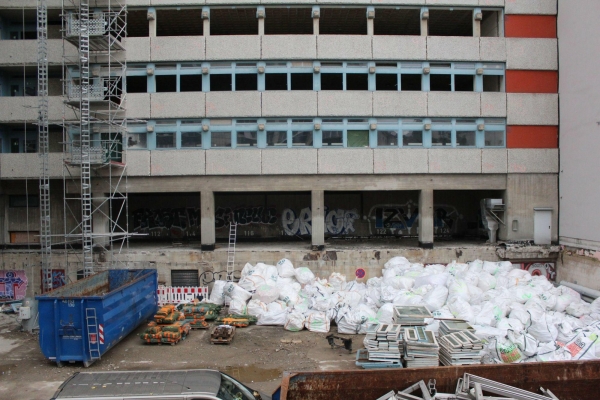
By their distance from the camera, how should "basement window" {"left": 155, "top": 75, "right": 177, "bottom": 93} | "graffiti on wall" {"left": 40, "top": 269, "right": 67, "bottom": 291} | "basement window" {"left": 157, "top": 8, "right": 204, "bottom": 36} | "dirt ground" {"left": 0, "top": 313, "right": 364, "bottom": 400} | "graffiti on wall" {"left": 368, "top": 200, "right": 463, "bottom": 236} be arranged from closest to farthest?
"dirt ground" {"left": 0, "top": 313, "right": 364, "bottom": 400} < "graffiti on wall" {"left": 40, "top": 269, "right": 67, "bottom": 291} < "basement window" {"left": 157, "top": 8, "right": 204, "bottom": 36} < "basement window" {"left": 155, "top": 75, "right": 177, "bottom": 93} < "graffiti on wall" {"left": 368, "top": 200, "right": 463, "bottom": 236}

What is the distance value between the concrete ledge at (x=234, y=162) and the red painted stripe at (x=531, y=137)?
10.5 m

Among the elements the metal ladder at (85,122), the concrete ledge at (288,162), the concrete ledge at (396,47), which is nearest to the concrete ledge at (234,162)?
the concrete ledge at (288,162)

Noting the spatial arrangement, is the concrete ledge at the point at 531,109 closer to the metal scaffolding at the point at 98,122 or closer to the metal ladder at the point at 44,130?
the metal scaffolding at the point at 98,122

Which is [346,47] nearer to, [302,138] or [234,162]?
[302,138]

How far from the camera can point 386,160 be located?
1716 centimetres

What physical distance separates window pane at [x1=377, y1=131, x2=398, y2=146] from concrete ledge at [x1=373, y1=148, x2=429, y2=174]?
16.1 inches

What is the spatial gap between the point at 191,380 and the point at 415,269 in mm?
11335

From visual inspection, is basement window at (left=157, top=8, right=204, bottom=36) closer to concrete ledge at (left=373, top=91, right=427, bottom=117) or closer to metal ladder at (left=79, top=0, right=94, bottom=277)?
metal ladder at (left=79, top=0, right=94, bottom=277)

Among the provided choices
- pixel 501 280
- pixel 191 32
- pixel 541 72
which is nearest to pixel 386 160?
pixel 501 280

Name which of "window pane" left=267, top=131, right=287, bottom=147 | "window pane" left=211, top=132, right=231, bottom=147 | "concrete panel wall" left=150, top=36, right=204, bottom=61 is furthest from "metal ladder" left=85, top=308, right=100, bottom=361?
"concrete panel wall" left=150, top=36, right=204, bottom=61

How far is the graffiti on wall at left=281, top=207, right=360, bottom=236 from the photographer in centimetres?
2134

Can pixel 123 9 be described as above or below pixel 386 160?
above

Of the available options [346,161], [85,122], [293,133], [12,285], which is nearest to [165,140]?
[85,122]

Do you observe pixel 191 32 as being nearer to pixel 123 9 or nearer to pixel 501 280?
pixel 123 9
